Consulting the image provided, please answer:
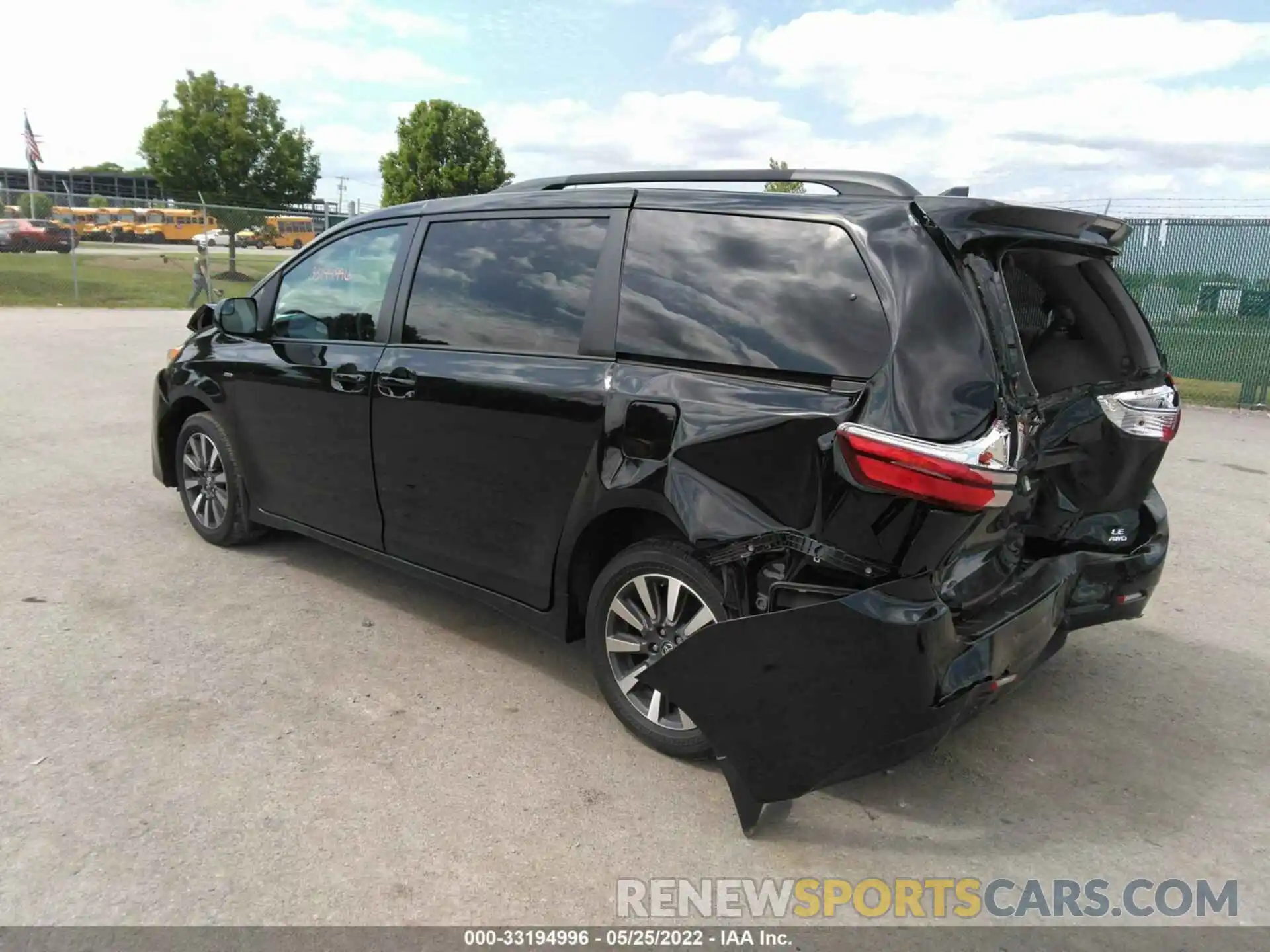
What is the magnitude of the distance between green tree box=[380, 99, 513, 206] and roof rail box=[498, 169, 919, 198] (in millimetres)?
34568

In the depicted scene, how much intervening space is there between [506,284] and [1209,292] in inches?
502

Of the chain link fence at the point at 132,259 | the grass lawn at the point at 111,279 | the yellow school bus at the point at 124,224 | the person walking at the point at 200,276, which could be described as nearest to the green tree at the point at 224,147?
the chain link fence at the point at 132,259

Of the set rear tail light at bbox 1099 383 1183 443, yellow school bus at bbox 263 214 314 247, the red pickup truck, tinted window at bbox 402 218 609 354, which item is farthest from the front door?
the red pickup truck

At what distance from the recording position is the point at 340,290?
4.48m

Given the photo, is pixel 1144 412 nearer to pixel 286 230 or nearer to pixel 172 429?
pixel 172 429

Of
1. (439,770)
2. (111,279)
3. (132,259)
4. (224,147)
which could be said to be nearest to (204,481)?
(439,770)

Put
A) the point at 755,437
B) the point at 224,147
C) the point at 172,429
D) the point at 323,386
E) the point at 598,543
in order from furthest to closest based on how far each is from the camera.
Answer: the point at 224,147, the point at 172,429, the point at 323,386, the point at 598,543, the point at 755,437

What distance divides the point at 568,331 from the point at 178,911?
7.25 ft

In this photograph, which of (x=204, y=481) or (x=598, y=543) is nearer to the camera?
(x=598, y=543)

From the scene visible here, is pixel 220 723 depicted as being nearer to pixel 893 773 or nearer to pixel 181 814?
pixel 181 814

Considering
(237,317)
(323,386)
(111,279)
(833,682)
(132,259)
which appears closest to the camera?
(833,682)

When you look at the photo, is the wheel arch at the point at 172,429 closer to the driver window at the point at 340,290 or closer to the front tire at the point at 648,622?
the driver window at the point at 340,290

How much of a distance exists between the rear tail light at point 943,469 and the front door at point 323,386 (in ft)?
7.94

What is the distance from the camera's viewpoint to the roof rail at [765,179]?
311 cm
